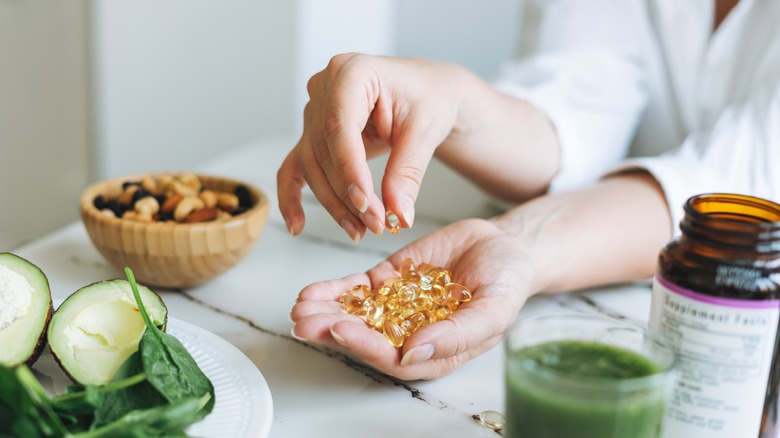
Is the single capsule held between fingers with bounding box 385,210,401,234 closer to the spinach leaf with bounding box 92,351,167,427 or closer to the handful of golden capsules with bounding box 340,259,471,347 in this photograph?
the handful of golden capsules with bounding box 340,259,471,347

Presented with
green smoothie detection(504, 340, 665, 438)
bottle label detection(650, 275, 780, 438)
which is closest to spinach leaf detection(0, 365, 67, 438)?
green smoothie detection(504, 340, 665, 438)

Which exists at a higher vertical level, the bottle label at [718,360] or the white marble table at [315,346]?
the bottle label at [718,360]

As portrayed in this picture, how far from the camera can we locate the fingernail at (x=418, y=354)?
0.63 metres

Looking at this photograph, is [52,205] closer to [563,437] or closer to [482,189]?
[482,189]

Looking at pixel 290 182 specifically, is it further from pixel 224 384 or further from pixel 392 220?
pixel 224 384

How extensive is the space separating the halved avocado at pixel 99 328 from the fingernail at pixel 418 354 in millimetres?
201

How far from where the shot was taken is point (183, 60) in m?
2.07

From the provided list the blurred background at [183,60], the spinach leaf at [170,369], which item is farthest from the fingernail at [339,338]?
the blurred background at [183,60]

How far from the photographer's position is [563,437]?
49 cm

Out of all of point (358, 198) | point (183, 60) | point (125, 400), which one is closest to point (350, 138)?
point (358, 198)

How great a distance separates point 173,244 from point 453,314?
0.32 metres

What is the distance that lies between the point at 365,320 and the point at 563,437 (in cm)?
25

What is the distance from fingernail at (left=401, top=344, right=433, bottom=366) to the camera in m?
0.63

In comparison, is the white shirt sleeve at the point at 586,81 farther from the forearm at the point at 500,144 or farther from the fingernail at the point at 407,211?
the fingernail at the point at 407,211
